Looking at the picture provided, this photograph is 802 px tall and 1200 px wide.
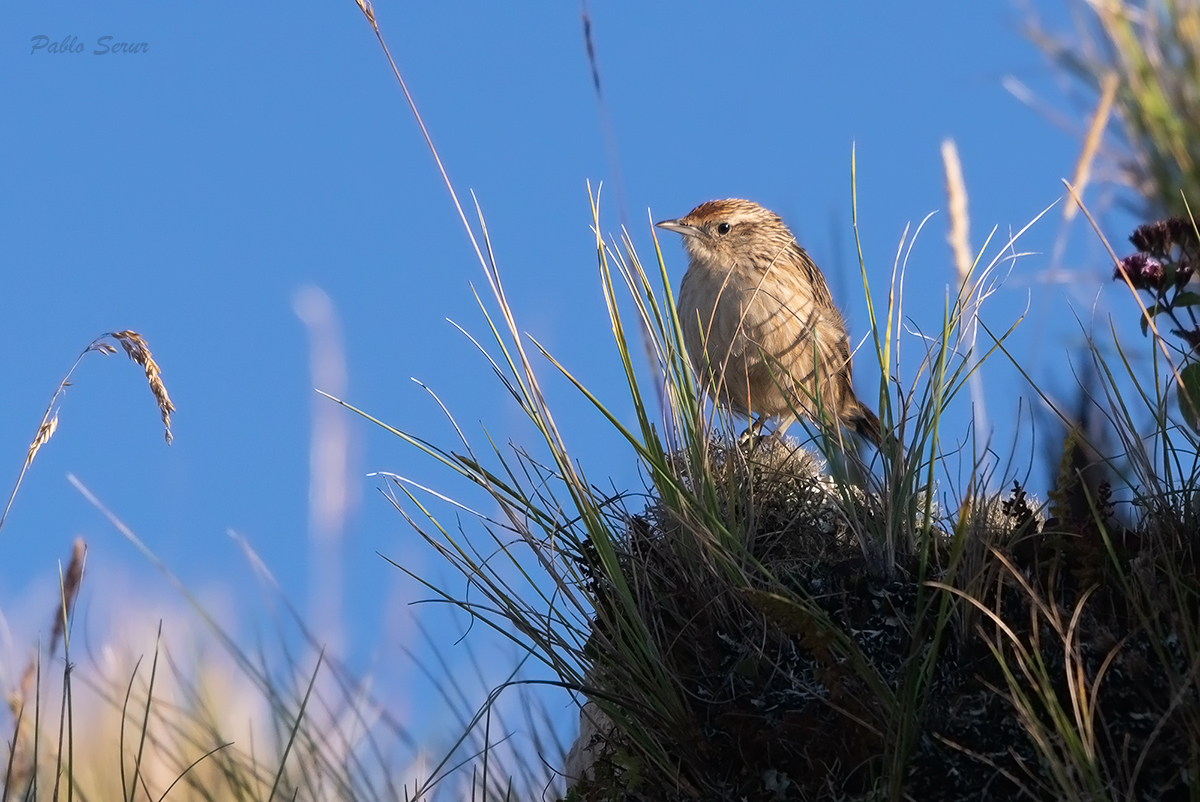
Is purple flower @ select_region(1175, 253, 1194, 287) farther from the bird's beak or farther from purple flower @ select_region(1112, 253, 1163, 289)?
the bird's beak

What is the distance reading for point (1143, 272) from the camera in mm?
3260

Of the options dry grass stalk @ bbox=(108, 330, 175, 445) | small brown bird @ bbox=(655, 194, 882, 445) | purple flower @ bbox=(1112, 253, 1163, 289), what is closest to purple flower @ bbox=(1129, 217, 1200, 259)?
purple flower @ bbox=(1112, 253, 1163, 289)

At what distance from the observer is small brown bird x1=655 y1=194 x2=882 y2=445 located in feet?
16.5

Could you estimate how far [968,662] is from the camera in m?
2.54

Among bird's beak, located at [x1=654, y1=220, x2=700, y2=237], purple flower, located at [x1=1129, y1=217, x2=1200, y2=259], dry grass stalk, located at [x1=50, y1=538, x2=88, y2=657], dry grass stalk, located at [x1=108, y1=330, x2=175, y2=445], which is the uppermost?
bird's beak, located at [x1=654, y1=220, x2=700, y2=237]

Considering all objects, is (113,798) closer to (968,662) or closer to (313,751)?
(313,751)

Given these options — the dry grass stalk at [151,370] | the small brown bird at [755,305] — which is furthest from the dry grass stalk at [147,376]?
the small brown bird at [755,305]

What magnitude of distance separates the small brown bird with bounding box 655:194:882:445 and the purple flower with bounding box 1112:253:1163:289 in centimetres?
123

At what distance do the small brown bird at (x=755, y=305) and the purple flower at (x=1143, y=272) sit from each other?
1.23 metres

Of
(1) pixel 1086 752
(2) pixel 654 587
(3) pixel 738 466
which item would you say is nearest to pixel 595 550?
(2) pixel 654 587

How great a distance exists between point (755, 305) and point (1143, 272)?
2093 millimetres

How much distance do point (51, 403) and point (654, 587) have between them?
1.49 metres

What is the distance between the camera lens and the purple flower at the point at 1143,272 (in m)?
3.25

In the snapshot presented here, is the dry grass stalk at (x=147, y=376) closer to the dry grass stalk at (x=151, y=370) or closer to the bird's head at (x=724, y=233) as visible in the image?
the dry grass stalk at (x=151, y=370)
